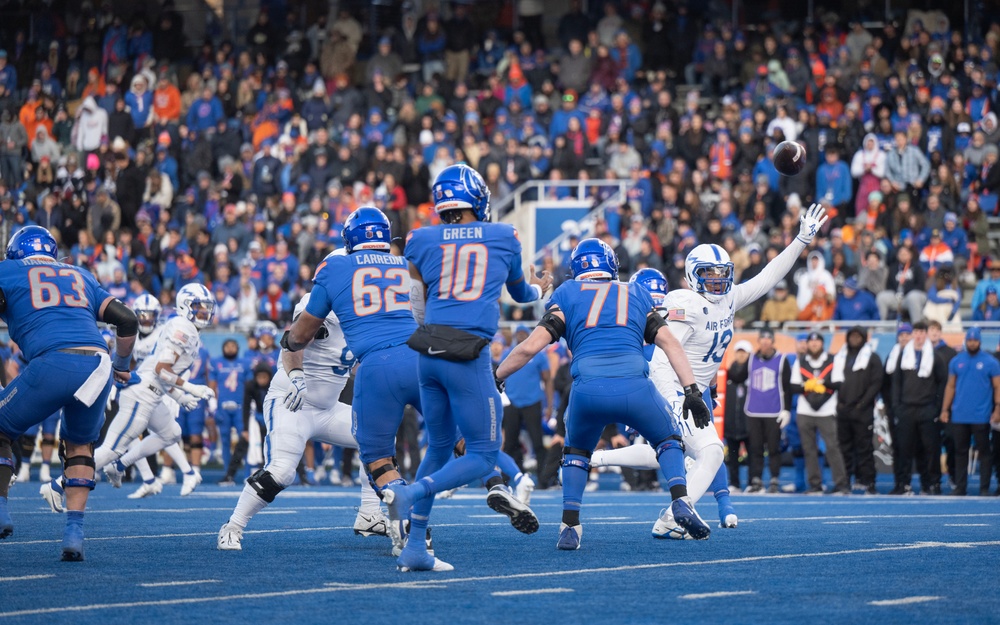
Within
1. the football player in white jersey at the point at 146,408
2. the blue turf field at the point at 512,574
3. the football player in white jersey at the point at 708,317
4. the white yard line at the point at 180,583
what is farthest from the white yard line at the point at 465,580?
the football player in white jersey at the point at 146,408

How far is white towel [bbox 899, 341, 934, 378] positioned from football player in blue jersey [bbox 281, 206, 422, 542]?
30.2ft

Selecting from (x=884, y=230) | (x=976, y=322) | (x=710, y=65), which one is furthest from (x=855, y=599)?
(x=710, y=65)

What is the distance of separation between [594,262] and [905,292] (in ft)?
34.2

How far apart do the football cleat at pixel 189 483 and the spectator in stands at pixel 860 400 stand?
6.92 m

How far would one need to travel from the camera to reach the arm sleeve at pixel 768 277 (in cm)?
1012

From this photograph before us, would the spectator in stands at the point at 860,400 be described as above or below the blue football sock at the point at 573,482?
below

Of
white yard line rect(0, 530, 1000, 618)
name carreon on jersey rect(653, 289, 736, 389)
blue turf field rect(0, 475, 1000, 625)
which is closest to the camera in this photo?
blue turf field rect(0, 475, 1000, 625)

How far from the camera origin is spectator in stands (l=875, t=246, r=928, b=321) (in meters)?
17.8

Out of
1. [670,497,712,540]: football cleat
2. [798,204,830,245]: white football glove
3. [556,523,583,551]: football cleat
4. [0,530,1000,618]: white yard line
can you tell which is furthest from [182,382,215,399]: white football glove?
[0,530,1000,618]: white yard line

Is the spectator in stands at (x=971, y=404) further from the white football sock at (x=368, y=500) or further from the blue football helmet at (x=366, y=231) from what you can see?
the blue football helmet at (x=366, y=231)

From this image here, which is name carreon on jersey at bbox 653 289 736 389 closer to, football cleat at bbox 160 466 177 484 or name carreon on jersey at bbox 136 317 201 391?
name carreon on jersey at bbox 136 317 201 391

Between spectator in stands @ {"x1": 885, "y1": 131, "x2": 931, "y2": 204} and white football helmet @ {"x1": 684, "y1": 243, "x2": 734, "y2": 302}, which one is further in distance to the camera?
spectator in stands @ {"x1": 885, "y1": 131, "x2": 931, "y2": 204}

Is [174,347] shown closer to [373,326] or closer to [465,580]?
[373,326]

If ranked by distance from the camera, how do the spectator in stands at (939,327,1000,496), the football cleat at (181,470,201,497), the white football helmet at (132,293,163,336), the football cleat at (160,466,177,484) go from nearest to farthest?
the football cleat at (181,470,201,497), the white football helmet at (132,293,163,336), the spectator in stands at (939,327,1000,496), the football cleat at (160,466,177,484)
